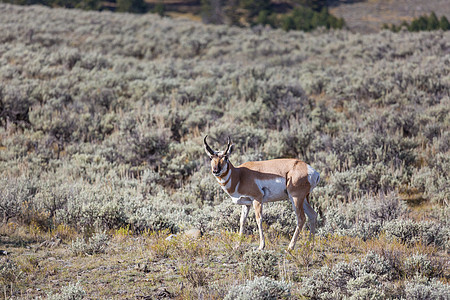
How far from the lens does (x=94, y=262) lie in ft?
18.0

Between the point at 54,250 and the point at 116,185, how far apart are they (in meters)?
2.85

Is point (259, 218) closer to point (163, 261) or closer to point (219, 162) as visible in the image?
point (219, 162)

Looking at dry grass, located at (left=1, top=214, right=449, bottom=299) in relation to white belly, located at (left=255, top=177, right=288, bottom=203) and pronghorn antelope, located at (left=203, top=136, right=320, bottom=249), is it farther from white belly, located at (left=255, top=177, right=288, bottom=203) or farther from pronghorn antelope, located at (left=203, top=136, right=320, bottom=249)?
white belly, located at (left=255, top=177, right=288, bottom=203)

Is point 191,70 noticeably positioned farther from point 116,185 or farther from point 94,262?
point 94,262

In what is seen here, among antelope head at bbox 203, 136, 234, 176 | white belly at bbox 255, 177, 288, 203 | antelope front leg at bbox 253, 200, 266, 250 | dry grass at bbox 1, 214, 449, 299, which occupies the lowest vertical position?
dry grass at bbox 1, 214, 449, 299

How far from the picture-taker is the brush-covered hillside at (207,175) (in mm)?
4812

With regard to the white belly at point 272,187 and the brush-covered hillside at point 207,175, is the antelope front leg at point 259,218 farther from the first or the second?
the brush-covered hillside at point 207,175

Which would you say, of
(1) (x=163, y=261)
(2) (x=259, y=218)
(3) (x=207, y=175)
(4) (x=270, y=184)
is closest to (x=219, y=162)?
(4) (x=270, y=184)

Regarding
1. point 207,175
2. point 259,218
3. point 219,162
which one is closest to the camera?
point 219,162

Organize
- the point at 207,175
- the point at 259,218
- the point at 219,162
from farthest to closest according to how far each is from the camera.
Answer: the point at 207,175 < the point at 259,218 < the point at 219,162

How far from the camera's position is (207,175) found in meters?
9.05

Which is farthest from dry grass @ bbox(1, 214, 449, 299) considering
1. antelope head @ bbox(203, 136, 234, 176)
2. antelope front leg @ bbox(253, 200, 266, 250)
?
antelope head @ bbox(203, 136, 234, 176)

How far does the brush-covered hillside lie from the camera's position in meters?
4.81

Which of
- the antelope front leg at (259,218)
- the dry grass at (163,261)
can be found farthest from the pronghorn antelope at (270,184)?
the dry grass at (163,261)
